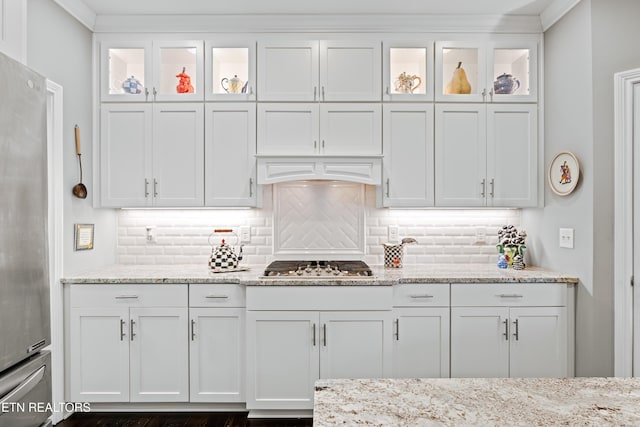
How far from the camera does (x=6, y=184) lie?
1288 mm

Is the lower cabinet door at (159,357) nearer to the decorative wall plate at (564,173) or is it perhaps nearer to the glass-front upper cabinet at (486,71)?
the glass-front upper cabinet at (486,71)

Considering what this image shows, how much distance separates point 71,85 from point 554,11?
341 centimetres

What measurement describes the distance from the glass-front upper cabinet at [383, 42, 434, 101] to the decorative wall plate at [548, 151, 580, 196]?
3.26ft

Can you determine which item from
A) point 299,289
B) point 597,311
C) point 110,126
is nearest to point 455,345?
point 597,311

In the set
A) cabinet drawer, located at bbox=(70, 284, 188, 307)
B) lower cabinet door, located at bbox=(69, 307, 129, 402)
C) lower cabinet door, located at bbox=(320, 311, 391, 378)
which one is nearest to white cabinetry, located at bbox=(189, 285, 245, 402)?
cabinet drawer, located at bbox=(70, 284, 188, 307)

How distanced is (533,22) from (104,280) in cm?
357

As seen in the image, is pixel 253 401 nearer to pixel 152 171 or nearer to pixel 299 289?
pixel 299 289

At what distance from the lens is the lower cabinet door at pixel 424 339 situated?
8.34 feet

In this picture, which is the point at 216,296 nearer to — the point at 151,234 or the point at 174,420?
the point at 174,420

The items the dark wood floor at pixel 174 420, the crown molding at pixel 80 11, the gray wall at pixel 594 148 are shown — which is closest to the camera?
the gray wall at pixel 594 148

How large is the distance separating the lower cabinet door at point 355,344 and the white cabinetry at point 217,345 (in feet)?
1.85

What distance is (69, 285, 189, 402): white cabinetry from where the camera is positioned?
2.55m

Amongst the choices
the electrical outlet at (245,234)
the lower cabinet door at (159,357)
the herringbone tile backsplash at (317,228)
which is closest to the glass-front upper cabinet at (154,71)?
the herringbone tile backsplash at (317,228)

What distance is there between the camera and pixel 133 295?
2.55m
